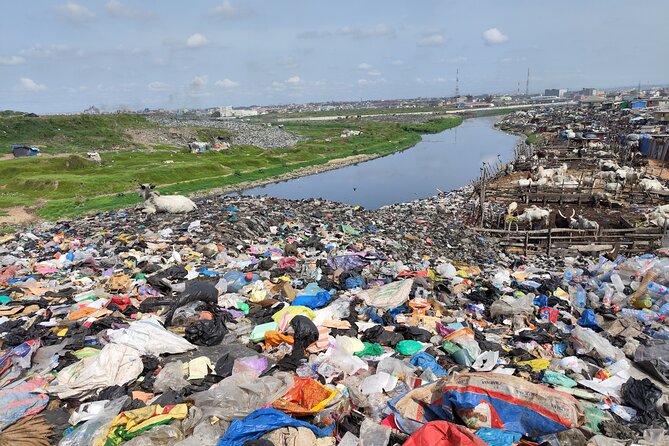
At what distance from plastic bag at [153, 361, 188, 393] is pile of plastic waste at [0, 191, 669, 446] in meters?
0.02

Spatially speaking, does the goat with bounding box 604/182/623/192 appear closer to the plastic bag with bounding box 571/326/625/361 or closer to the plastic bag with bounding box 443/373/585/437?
the plastic bag with bounding box 571/326/625/361

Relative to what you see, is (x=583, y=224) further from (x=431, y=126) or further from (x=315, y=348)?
(x=431, y=126)

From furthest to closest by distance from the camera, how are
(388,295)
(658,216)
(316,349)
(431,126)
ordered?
(431,126) → (658,216) → (388,295) → (316,349)

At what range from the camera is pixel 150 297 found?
673cm

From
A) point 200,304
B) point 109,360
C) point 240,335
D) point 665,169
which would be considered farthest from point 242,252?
point 665,169

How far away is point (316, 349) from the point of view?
5000mm

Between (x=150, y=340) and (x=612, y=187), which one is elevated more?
(x=150, y=340)

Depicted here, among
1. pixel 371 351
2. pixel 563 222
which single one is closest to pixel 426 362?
pixel 371 351

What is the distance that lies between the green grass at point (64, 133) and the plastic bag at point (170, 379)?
40858mm

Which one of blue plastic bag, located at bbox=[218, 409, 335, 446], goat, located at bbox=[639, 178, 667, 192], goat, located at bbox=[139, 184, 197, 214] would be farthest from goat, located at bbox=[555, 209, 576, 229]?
blue plastic bag, located at bbox=[218, 409, 335, 446]

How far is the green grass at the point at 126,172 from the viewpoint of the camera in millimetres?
22120

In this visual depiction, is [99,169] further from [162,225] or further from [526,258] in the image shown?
[526,258]

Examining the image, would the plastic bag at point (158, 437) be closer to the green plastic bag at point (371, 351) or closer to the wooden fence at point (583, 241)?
the green plastic bag at point (371, 351)

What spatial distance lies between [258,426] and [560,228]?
12.8 m
